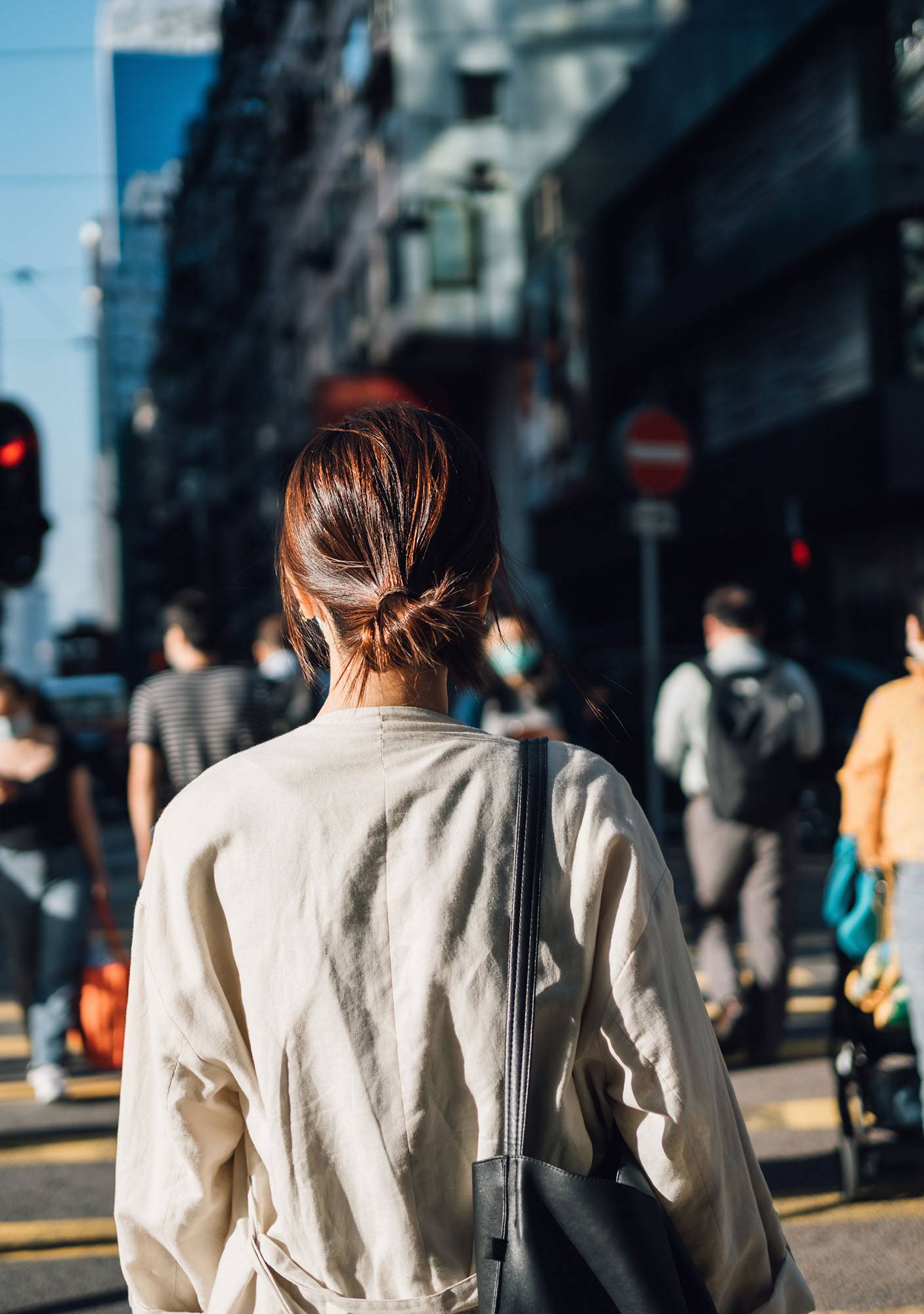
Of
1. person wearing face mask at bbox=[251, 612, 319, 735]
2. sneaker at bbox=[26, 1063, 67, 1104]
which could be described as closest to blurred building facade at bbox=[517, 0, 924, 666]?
person wearing face mask at bbox=[251, 612, 319, 735]

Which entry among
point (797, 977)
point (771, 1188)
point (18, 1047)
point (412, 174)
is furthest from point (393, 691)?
point (412, 174)

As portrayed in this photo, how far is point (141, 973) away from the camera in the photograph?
1.58 meters

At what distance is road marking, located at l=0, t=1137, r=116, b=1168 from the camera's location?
213 inches

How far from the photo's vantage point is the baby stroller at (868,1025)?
14.7 ft

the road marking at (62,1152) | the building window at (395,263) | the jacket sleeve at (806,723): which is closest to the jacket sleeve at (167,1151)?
the road marking at (62,1152)

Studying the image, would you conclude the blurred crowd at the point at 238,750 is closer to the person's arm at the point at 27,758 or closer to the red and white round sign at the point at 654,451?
the person's arm at the point at 27,758

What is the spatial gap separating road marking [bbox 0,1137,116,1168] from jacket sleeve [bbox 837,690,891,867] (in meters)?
2.88

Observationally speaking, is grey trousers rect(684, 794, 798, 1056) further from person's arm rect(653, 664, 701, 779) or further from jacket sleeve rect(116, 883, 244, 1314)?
jacket sleeve rect(116, 883, 244, 1314)

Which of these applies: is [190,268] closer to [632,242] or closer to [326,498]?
[632,242]

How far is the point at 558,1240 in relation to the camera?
1424mm

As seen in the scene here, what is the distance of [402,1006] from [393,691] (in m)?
0.32

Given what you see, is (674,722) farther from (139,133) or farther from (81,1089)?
(139,133)

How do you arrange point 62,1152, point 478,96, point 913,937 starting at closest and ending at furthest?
point 913,937
point 62,1152
point 478,96

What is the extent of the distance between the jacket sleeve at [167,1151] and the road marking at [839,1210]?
3252 mm
